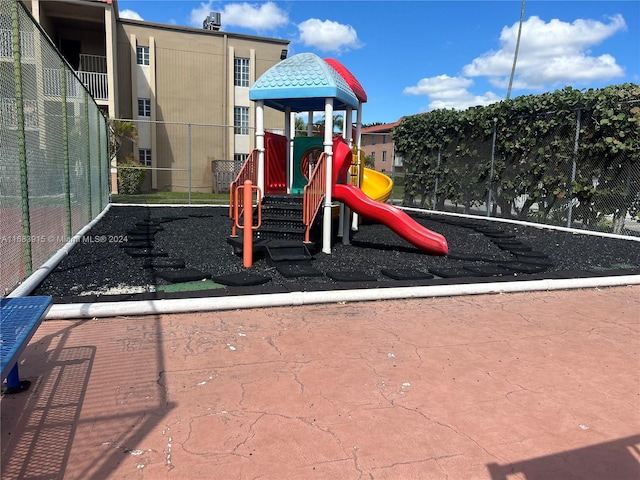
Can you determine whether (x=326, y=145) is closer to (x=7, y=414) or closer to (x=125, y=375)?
(x=125, y=375)

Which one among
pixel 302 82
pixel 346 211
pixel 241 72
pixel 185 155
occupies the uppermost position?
pixel 241 72

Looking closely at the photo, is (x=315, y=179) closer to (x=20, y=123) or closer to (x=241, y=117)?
(x=20, y=123)

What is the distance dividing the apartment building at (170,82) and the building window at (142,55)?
0.17 ft

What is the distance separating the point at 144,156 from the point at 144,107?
2762 mm

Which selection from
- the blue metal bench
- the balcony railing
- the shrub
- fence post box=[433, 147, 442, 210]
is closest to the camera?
the blue metal bench

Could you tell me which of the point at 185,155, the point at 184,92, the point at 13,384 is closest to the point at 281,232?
the point at 13,384

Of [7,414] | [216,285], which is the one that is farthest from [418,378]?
[216,285]

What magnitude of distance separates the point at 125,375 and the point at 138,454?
0.95 meters

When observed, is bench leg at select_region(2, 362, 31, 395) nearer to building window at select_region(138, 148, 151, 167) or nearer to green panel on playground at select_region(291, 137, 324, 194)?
green panel on playground at select_region(291, 137, 324, 194)

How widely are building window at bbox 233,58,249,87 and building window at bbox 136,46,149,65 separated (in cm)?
485

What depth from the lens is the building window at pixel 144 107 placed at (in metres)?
24.6

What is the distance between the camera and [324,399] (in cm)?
286

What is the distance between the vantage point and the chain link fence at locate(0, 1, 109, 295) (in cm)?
435

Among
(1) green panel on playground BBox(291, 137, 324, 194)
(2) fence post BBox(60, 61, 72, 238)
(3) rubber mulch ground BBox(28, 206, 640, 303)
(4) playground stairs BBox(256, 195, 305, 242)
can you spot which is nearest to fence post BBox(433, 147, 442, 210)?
(3) rubber mulch ground BBox(28, 206, 640, 303)
